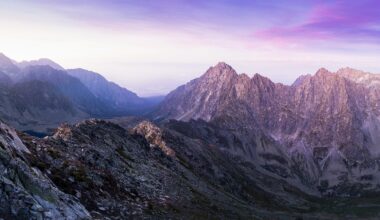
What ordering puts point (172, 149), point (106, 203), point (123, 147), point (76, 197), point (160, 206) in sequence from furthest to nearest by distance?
point (172, 149)
point (123, 147)
point (160, 206)
point (106, 203)
point (76, 197)

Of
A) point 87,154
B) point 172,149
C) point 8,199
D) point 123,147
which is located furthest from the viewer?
point 172,149

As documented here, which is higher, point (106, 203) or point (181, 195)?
→ point (106, 203)

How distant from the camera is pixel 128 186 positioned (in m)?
67.4

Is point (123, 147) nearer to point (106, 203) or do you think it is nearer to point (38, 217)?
point (106, 203)

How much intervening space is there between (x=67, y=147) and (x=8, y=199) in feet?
115

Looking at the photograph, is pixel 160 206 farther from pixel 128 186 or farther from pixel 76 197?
pixel 76 197

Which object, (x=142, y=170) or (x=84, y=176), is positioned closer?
(x=84, y=176)

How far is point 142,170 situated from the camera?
91.2m

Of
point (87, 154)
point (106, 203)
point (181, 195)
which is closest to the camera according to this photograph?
point (106, 203)

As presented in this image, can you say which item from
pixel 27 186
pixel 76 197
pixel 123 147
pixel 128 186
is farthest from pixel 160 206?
pixel 123 147

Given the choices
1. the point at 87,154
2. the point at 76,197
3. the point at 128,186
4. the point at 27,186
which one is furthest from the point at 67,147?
the point at 27,186

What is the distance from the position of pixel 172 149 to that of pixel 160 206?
125 metres

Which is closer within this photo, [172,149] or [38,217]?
[38,217]

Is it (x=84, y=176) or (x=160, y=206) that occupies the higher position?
(x=84, y=176)
